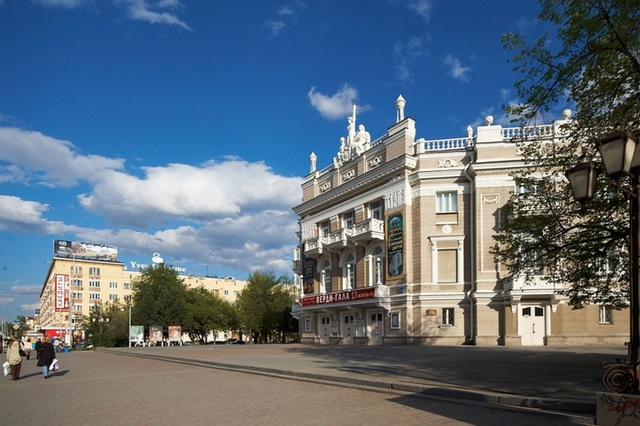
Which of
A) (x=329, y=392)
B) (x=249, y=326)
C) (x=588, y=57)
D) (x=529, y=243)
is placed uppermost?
(x=588, y=57)

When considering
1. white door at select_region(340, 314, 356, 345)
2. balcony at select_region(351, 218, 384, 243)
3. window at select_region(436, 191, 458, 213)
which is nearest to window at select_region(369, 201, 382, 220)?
balcony at select_region(351, 218, 384, 243)

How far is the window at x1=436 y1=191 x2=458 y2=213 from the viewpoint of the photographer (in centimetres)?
3844

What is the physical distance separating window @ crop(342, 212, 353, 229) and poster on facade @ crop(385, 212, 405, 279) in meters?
5.93

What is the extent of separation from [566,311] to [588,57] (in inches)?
932

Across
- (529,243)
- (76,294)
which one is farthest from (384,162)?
A: (76,294)

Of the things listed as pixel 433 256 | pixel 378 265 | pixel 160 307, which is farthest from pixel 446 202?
pixel 160 307

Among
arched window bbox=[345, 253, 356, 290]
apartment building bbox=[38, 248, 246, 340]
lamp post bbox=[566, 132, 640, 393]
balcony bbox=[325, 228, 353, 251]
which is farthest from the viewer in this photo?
apartment building bbox=[38, 248, 246, 340]

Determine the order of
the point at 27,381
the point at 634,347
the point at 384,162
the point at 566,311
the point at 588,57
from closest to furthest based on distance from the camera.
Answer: the point at 634,347, the point at 588,57, the point at 27,381, the point at 566,311, the point at 384,162

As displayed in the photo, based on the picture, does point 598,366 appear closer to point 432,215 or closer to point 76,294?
point 432,215

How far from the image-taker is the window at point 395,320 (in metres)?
39.2

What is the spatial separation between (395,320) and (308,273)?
1354 cm

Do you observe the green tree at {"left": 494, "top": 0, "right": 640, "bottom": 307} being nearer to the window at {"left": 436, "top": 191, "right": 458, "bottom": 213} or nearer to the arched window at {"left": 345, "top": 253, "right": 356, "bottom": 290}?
the window at {"left": 436, "top": 191, "right": 458, "bottom": 213}

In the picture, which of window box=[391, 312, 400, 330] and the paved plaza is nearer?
the paved plaza

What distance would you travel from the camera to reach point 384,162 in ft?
138
